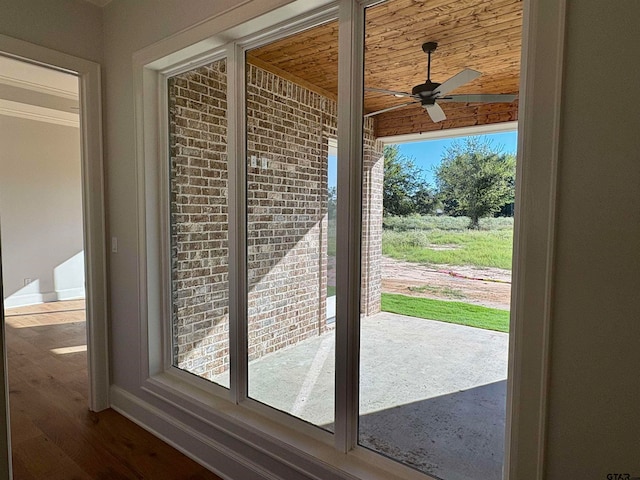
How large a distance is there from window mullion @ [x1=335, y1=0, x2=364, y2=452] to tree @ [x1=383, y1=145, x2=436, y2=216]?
153 millimetres

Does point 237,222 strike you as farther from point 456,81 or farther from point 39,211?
point 39,211

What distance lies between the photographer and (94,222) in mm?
2635

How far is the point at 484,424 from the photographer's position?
1840 mm

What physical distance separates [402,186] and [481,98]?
51cm

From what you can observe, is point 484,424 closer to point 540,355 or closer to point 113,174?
point 540,355

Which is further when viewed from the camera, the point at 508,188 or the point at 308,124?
the point at 308,124

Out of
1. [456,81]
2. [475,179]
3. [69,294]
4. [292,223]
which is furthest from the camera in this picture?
[69,294]

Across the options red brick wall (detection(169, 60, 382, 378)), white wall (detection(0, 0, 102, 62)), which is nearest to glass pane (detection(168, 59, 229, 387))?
red brick wall (detection(169, 60, 382, 378))

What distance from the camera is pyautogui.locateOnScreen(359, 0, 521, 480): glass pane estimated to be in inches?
63.5

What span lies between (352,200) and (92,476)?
2.05 m

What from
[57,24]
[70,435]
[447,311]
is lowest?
[70,435]

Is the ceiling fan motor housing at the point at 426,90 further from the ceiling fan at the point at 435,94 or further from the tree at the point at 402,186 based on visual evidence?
the tree at the point at 402,186

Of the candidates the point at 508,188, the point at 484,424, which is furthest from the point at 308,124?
the point at 484,424

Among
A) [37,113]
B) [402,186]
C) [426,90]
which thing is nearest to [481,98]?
[426,90]
